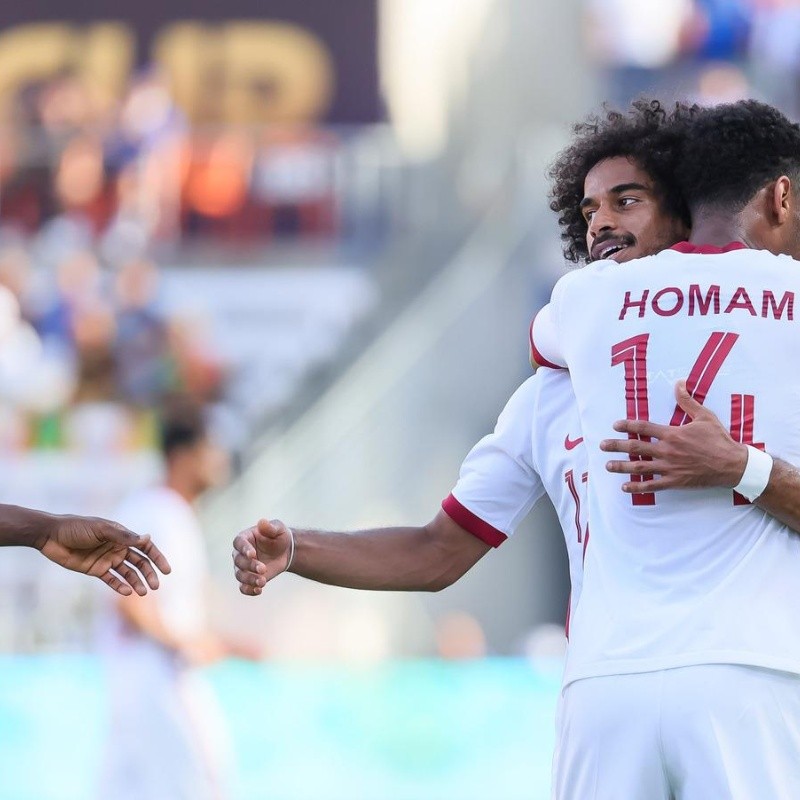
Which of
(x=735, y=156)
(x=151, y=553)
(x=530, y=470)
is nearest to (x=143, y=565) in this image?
(x=151, y=553)

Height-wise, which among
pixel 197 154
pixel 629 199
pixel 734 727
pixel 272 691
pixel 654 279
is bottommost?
pixel 272 691

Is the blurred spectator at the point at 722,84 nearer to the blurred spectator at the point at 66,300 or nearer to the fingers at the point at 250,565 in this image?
the blurred spectator at the point at 66,300

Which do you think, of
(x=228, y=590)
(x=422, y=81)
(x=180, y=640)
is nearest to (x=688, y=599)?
(x=180, y=640)

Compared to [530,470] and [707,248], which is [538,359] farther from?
[707,248]

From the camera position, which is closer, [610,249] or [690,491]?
[690,491]

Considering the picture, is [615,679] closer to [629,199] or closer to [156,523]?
[629,199]

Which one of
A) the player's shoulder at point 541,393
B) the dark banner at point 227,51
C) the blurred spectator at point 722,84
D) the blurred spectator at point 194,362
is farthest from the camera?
the dark banner at point 227,51

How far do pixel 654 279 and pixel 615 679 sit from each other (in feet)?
2.61

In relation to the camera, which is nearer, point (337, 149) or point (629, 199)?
point (629, 199)

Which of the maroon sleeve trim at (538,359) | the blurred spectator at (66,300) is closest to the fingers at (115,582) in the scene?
the maroon sleeve trim at (538,359)

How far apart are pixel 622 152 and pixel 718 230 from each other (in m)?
0.42

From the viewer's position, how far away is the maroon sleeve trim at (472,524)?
3664 millimetres

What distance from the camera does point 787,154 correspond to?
129 inches

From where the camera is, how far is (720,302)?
9.96ft
